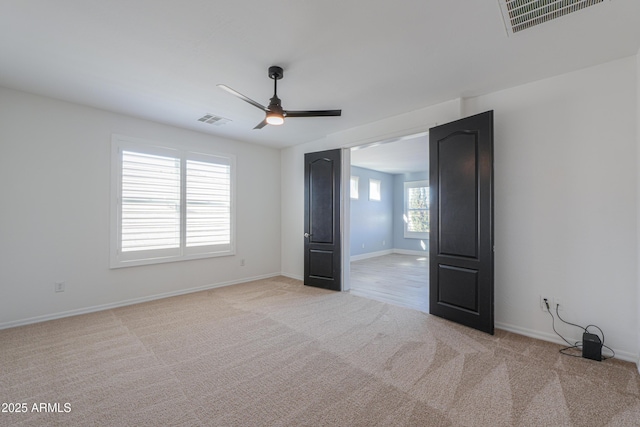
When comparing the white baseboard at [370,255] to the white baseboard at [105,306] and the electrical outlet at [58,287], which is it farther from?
the electrical outlet at [58,287]

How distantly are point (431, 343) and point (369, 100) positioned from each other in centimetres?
283

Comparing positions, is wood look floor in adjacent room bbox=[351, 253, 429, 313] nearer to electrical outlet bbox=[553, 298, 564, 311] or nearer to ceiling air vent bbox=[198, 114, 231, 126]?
electrical outlet bbox=[553, 298, 564, 311]

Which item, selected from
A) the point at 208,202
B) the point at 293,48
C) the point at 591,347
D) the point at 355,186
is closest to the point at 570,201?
the point at 591,347

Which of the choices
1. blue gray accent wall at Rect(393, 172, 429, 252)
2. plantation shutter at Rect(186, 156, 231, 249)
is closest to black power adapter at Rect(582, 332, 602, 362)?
plantation shutter at Rect(186, 156, 231, 249)

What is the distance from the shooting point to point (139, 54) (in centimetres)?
255

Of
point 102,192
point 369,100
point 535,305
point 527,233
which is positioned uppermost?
point 369,100

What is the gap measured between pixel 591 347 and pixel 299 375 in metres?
2.58

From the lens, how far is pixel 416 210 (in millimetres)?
9016

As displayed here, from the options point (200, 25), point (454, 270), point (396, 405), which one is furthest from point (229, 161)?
point (396, 405)

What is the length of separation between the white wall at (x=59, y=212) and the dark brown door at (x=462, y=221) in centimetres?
391

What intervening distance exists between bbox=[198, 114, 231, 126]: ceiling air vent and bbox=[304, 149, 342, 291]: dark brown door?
1544 millimetres

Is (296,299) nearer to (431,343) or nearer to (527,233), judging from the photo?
(431,343)

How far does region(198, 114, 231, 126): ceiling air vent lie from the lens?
4.10 metres

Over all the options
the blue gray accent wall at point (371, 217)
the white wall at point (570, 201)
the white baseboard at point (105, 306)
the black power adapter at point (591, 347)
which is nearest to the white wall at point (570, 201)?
the white wall at point (570, 201)
